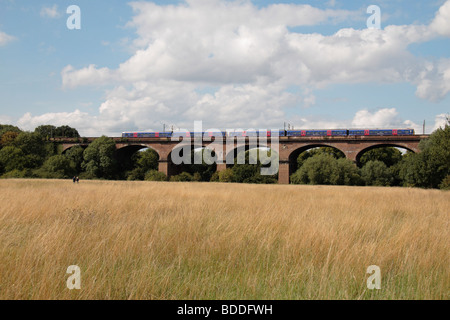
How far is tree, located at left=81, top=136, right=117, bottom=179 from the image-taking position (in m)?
58.7

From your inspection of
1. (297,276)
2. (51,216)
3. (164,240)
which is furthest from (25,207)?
(297,276)

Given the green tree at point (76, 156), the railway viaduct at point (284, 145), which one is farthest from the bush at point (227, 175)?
the green tree at point (76, 156)

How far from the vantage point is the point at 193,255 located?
14.9 ft

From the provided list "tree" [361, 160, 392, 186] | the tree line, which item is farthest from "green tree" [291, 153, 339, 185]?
"tree" [361, 160, 392, 186]

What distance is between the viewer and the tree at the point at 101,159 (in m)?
58.7

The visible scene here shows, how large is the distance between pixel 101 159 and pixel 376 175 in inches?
1762

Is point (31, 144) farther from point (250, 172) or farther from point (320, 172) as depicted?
point (320, 172)

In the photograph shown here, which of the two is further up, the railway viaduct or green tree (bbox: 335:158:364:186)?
the railway viaduct

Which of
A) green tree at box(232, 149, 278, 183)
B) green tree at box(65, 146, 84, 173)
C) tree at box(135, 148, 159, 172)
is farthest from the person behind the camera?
tree at box(135, 148, 159, 172)

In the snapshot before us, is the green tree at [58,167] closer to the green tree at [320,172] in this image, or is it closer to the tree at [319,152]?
the green tree at [320,172]

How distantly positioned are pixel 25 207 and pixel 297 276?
6.60m

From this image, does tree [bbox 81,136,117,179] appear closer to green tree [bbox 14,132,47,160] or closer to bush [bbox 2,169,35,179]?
green tree [bbox 14,132,47,160]

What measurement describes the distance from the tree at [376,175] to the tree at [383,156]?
21245 mm
